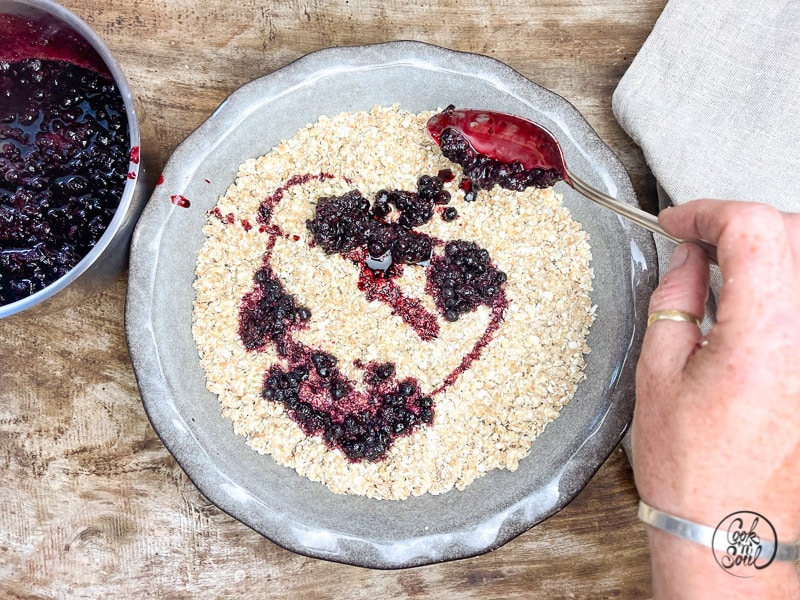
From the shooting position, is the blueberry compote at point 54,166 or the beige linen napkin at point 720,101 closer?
the blueberry compote at point 54,166

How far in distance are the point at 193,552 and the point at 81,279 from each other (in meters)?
0.78

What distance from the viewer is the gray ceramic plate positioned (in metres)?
1.51

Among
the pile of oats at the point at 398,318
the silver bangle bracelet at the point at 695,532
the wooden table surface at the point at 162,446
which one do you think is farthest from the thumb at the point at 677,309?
the wooden table surface at the point at 162,446

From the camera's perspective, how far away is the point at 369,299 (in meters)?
1.58

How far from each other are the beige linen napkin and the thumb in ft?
1.29

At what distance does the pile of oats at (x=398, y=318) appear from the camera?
Answer: 1565mm

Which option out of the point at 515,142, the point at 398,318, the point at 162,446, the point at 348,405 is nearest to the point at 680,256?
the point at 515,142

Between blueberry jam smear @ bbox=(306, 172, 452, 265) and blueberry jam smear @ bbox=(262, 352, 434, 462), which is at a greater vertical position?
blueberry jam smear @ bbox=(306, 172, 452, 265)

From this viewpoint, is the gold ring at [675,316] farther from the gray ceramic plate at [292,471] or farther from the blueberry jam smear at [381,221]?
the blueberry jam smear at [381,221]

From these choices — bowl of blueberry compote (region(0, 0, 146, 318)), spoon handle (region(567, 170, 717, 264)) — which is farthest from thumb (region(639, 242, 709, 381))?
bowl of blueberry compote (region(0, 0, 146, 318))

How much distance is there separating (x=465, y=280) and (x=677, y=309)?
52cm

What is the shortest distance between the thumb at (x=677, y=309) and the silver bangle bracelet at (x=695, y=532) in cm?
26

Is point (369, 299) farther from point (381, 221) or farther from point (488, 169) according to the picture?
point (488, 169)

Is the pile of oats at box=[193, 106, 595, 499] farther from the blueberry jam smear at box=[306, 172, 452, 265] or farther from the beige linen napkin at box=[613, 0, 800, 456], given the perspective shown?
the beige linen napkin at box=[613, 0, 800, 456]
